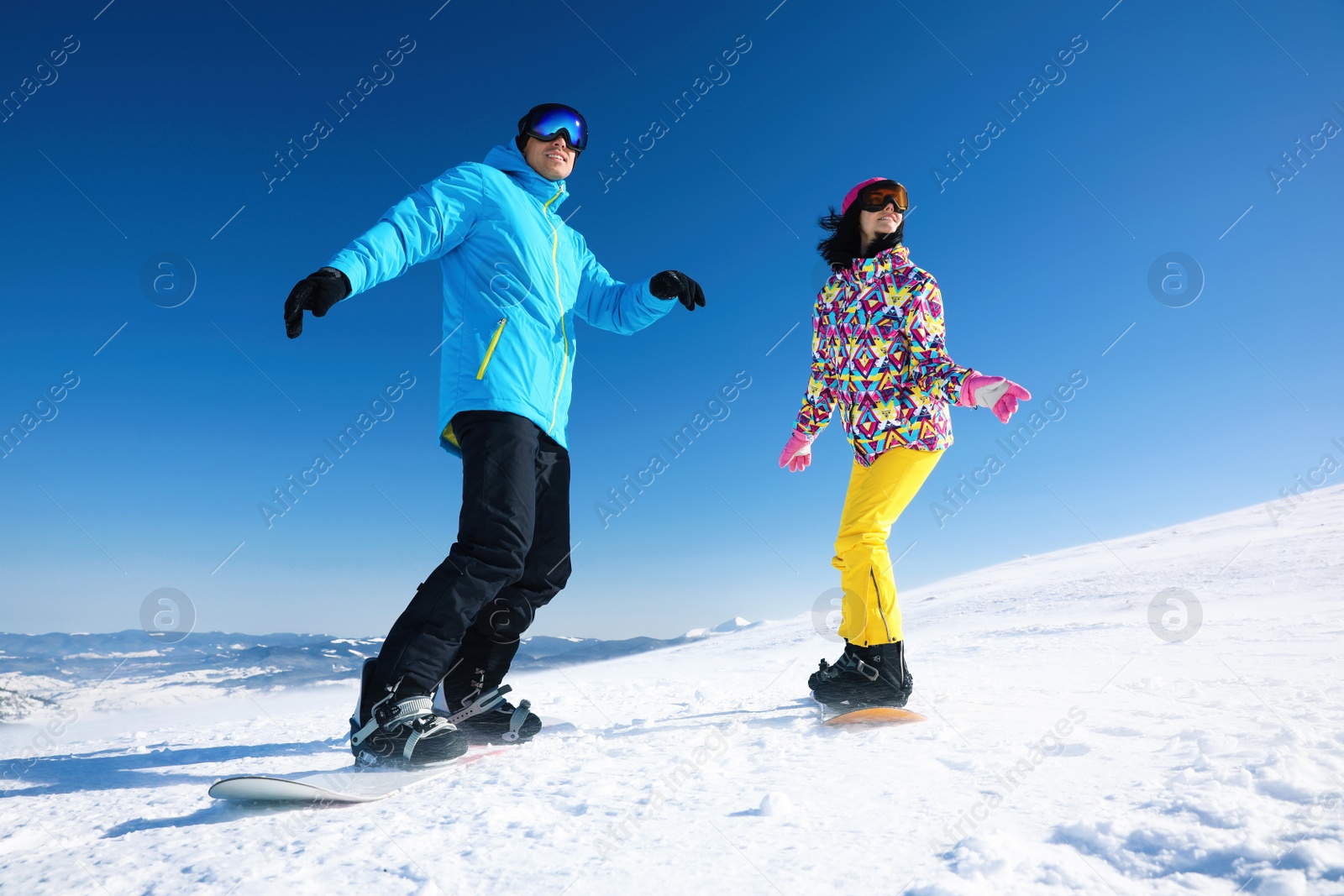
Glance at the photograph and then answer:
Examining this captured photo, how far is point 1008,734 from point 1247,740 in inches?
23.6

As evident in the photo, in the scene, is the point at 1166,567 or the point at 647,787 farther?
the point at 1166,567

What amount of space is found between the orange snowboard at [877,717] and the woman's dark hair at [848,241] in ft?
6.98

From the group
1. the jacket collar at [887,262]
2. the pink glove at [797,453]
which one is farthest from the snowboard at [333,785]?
the jacket collar at [887,262]

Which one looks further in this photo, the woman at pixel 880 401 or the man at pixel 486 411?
the woman at pixel 880 401

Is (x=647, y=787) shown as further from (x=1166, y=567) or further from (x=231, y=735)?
(x=1166, y=567)

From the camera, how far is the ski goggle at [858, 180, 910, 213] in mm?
3098

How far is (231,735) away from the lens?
2.85 metres

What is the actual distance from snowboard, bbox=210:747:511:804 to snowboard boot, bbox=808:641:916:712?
1.59 m

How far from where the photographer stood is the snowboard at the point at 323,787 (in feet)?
5.12

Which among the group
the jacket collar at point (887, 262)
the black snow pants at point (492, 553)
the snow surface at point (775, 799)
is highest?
the jacket collar at point (887, 262)

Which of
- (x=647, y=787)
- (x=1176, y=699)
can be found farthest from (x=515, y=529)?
(x=1176, y=699)

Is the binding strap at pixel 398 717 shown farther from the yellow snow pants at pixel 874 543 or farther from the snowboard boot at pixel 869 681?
the yellow snow pants at pixel 874 543

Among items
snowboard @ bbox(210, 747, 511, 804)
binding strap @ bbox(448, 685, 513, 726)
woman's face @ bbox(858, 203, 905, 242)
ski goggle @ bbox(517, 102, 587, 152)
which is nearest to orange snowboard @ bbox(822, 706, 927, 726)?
binding strap @ bbox(448, 685, 513, 726)

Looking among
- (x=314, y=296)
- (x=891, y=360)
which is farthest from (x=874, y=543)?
(x=314, y=296)
